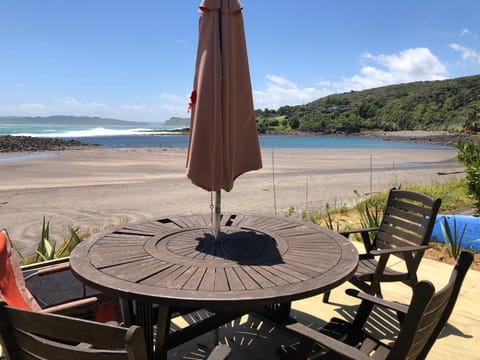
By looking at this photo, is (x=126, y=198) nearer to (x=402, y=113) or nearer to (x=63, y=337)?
(x=63, y=337)

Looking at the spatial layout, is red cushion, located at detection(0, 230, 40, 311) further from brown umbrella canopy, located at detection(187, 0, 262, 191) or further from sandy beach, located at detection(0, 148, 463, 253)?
sandy beach, located at detection(0, 148, 463, 253)

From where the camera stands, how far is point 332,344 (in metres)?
1.62

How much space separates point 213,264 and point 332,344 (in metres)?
0.84

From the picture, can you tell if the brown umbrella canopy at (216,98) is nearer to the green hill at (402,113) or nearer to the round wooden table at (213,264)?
the round wooden table at (213,264)

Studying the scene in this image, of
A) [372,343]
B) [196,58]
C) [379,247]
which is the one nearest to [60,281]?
[196,58]

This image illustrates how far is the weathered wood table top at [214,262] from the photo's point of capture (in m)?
1.83

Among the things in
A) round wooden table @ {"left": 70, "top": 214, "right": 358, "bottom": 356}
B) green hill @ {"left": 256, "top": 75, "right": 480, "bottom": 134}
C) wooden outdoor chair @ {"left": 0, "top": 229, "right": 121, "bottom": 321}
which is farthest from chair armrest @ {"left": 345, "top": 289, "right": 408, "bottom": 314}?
green hill @ {"left": 256, "top": 75, "right": 480, "bottom": 134}

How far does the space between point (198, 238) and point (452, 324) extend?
86.3 inches

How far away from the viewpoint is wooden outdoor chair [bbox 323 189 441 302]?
9.74 ft

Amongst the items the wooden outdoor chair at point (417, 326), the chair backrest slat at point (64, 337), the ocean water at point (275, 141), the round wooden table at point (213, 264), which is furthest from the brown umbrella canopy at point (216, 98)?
the ocean water at point (275, 141)

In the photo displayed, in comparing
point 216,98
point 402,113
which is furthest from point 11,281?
point 402,113

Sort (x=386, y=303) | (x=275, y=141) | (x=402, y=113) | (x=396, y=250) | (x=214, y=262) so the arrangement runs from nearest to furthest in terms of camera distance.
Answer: (x=386, y=303)
(x=214, y=262)
(x=396, y=250)
(x=275, y=141)
(x=402, y=113)

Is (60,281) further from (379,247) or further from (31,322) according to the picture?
(379,247)

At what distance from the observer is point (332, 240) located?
2707 millimetres
